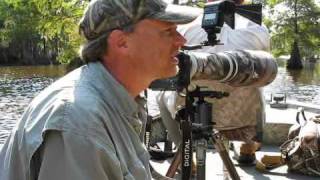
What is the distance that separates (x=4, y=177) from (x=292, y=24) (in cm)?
5520

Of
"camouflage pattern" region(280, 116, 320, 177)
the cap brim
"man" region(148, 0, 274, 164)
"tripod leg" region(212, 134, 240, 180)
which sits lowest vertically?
"camouflage pattern" region(280, 116, 320, 177)

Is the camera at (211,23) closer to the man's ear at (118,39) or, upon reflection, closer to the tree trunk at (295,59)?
the man's ear at (118,39)

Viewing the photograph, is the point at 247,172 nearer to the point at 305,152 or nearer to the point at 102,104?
the point at 305,152

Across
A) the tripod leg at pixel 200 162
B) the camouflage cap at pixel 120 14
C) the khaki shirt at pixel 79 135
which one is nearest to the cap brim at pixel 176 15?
the camouflage cap at pixel 120 14

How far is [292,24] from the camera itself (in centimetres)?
5478

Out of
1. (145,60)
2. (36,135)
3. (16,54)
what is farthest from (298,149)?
(16,54)

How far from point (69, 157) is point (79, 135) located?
6 centimetres

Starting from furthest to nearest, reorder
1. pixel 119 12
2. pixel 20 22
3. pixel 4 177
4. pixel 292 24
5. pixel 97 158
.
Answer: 1. pixel 20 22
2. pixel 292 24
3. pixel 119 12
4. pixel 4 177
5. pixel 97 158

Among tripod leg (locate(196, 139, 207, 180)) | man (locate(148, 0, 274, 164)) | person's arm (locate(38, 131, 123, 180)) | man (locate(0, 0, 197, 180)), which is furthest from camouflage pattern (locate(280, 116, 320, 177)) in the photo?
person's arm (locate(38, 131, 123, 180))

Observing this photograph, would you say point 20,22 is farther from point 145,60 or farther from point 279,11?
point 145,60

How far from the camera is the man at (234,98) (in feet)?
12.7

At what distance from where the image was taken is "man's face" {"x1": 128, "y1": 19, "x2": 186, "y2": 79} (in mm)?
1723

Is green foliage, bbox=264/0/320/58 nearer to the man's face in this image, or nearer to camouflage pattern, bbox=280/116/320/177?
camouflage pattern, bbox=280/116/320/177

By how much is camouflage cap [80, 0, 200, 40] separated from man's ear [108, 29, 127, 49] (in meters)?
0.02
